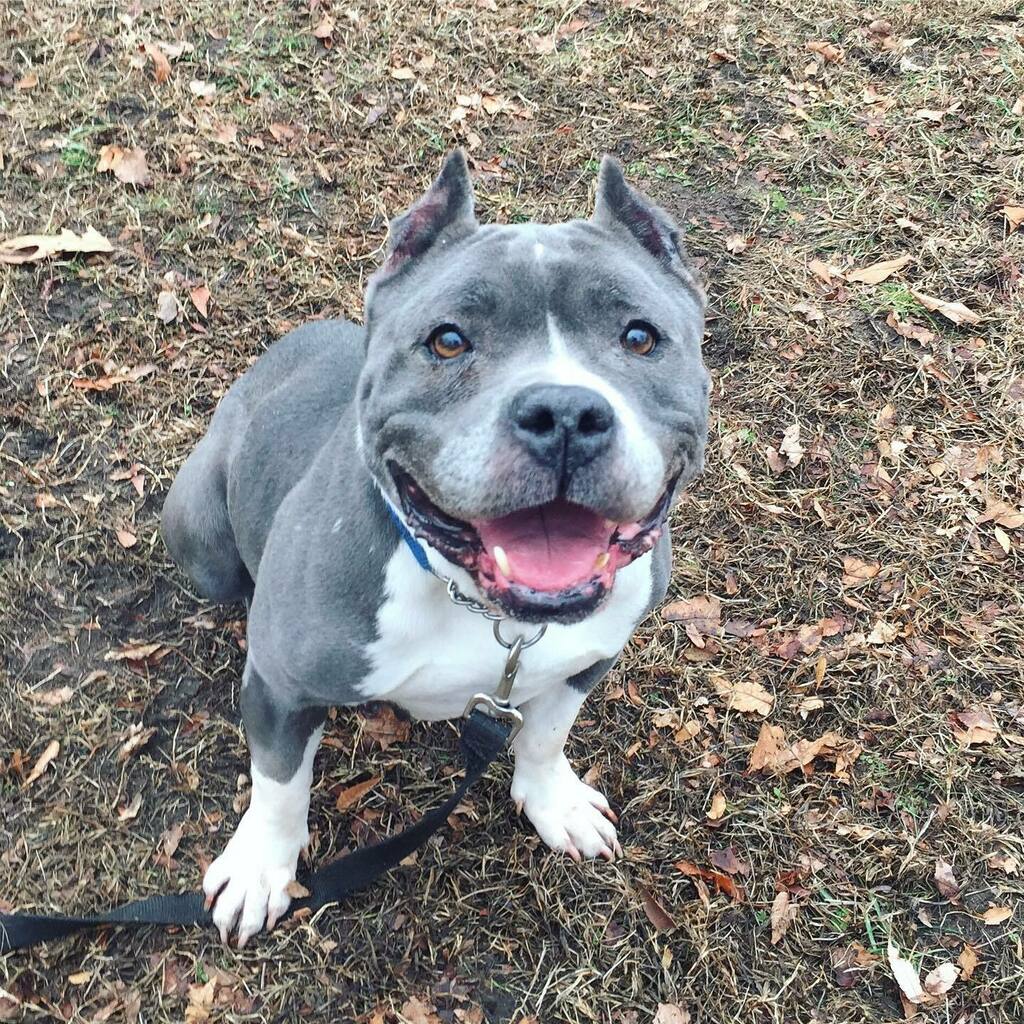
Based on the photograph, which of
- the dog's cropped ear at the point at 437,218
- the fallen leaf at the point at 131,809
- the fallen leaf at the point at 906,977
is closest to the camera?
the dog's cropped ear at the point at 437,218

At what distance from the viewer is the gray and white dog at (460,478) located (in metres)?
2.20

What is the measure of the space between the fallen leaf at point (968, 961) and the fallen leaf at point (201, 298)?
4.22 m

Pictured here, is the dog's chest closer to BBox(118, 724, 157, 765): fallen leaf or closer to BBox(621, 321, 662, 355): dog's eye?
BBox(621, 321, 662, 355): dog's eye

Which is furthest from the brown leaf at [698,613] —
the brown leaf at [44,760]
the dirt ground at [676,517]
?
the brown leaf at [44,760]

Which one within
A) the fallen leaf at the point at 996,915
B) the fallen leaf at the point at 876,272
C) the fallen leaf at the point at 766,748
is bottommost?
the fallen leaf at the point at 996,915

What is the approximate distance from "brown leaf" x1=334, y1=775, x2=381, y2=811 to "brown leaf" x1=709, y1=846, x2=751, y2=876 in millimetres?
1279

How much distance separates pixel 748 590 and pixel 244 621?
2135 mm

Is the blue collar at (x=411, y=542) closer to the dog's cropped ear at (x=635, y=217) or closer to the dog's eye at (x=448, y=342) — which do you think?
the dog's eye at (x=448, y=342)

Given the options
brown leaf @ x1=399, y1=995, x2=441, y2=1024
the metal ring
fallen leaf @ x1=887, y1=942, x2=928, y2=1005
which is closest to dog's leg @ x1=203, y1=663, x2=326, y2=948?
brown leaf @ x1=399, y1=995, x2=441, y2=1024

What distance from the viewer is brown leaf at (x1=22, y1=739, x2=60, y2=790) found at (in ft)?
12.1

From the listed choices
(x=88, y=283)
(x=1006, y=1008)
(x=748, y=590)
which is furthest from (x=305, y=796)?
(x=88, y=283)

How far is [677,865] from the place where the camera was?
3.73m

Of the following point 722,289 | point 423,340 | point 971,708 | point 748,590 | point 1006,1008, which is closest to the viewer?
point 423,340

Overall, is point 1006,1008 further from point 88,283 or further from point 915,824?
point 88,283
